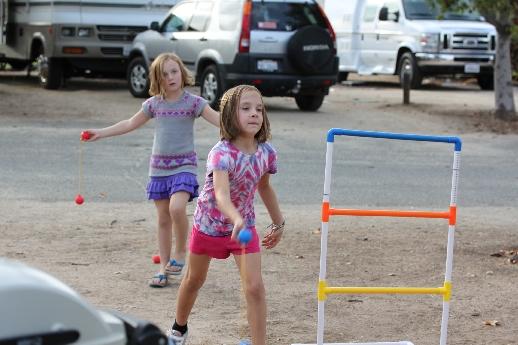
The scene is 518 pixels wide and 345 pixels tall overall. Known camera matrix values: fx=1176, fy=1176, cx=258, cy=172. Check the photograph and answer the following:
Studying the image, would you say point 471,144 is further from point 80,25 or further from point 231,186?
point 231,186

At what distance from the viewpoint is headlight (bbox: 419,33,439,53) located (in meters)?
25.3

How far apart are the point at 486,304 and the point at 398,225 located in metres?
2.68

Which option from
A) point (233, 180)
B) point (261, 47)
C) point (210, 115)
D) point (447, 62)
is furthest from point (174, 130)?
point (447, 62)

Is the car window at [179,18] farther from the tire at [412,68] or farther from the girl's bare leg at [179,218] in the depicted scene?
the girl's bare leg at [179,218]

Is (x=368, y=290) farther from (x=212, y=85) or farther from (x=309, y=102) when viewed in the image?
(x=309, y=102)

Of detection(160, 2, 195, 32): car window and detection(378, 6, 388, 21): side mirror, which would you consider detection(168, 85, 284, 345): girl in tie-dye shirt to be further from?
detection(378, 6, 388, 21): side mirror

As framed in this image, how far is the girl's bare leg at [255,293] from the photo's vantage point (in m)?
5.59

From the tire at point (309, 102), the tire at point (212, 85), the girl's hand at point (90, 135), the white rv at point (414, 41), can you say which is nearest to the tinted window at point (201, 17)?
the tire at point (212, 85)

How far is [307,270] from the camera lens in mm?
8312

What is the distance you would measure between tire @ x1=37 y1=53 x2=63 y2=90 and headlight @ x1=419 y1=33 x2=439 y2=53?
7.92 m

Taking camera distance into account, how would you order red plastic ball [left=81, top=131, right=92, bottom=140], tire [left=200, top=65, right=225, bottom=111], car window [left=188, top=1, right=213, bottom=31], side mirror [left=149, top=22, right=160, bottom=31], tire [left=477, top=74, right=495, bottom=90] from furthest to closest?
tire [left=477, top=74, right=495, bottom=90], side mirror [left=149, top=22, right=160, bottom=31], car window [left=188, top=1, right=213, bottom=31], tire [left=200, top=65, right=225, bottom=111], red plastic ball [left=81, top=131, right=92, bottom=140]

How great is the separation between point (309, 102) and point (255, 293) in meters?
14.7

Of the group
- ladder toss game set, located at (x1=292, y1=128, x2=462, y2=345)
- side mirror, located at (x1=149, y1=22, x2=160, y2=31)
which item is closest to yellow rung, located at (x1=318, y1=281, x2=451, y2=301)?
ladder toss game set, located at (x1=292, y1=128, x2=462, y2=345)

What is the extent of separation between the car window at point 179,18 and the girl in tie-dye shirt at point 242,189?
14.6m
